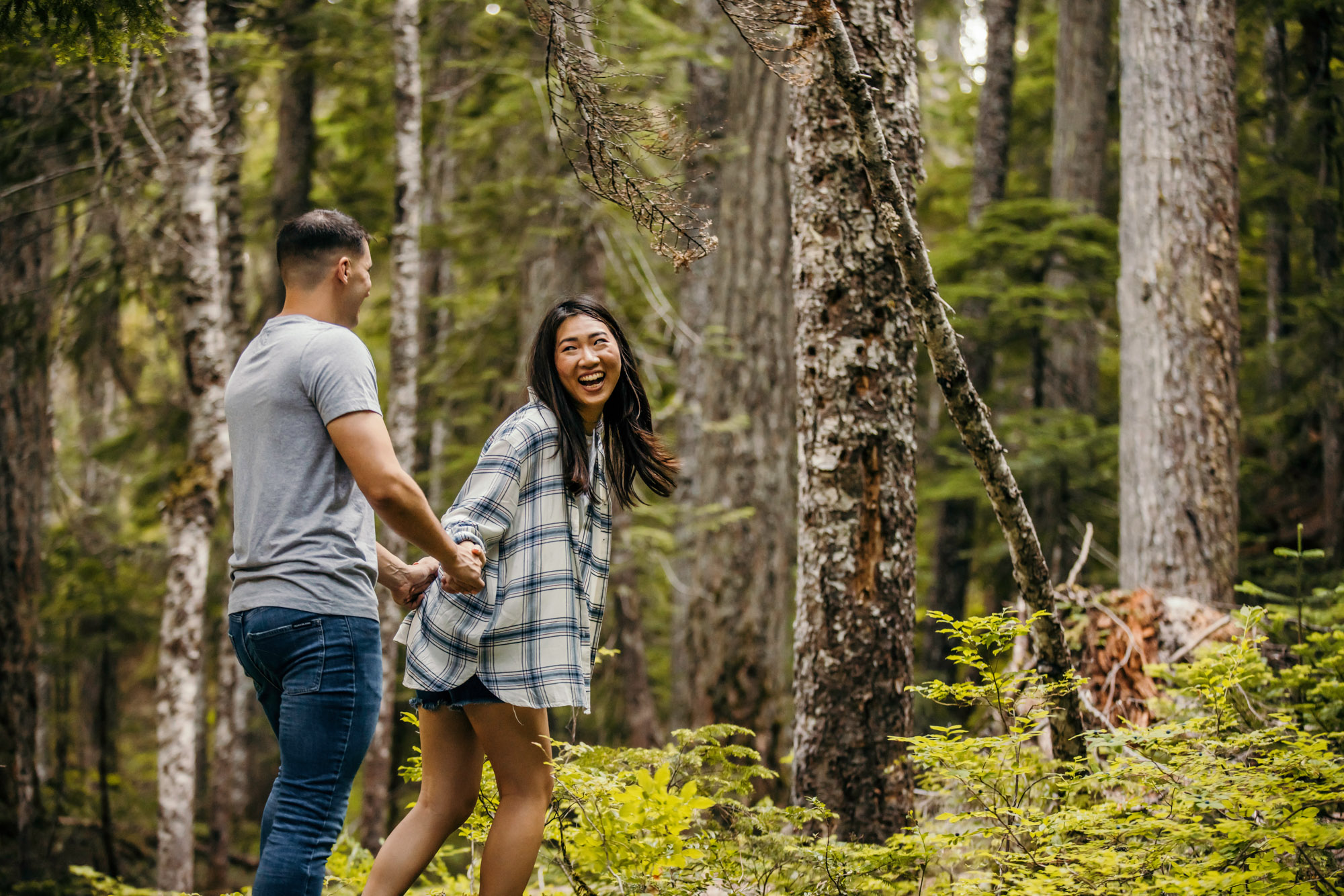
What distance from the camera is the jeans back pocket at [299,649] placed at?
2.63 m

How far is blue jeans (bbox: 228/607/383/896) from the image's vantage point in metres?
2.62

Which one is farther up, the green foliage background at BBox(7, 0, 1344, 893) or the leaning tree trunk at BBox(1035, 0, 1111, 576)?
the leaning tree trunk at BBox(1035, 0, 1111, 576)

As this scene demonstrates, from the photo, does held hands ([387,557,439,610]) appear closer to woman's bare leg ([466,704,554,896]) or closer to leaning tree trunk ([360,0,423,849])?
woman's bare leg ([466,704,554,896])

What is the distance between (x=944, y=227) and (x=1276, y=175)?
8361 millimetres

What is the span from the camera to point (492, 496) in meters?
2.93

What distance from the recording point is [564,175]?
10125 millimetres

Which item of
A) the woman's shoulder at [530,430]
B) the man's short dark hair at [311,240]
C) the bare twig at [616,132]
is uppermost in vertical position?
the bare twig at [616,132]

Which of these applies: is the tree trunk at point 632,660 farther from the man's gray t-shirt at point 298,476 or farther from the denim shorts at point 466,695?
the man's gray t-shirt at point 298,476

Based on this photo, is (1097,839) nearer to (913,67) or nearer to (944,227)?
(913,67)

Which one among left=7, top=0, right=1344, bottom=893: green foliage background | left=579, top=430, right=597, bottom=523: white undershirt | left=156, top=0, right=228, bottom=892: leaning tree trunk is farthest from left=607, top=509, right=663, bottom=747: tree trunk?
left=579, top=430, right=597, bottom=523: white undershirt

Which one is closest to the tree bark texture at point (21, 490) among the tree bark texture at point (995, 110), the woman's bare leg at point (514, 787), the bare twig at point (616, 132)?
the bare twig at point (616, 132)

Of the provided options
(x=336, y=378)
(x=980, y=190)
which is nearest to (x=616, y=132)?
(x=336, y=378)

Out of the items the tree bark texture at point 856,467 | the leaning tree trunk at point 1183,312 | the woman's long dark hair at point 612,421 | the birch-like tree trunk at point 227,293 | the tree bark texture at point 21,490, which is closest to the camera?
the woman's long dark hair at point 612,421

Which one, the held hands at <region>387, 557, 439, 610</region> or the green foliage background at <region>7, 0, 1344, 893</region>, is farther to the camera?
the green foliage background at <region>7, 0, 1344, 893</region>
